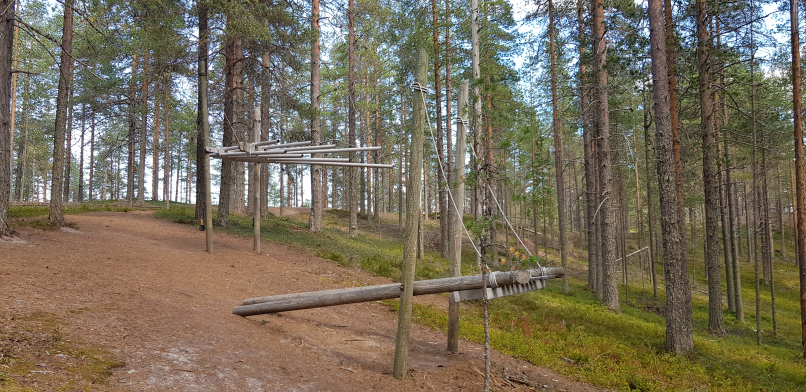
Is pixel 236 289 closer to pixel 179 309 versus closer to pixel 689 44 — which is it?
pixel 179 309

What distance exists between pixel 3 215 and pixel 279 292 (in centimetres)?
613

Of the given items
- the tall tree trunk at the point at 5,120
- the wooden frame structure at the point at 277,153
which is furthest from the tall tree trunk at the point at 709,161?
the tall tree trunk at the point at 5,120

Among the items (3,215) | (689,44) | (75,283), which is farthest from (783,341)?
(3,215)

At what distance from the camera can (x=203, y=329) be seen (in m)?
5.91

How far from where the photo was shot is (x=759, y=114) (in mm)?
13742

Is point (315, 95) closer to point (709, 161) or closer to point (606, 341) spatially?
point (606, 341)

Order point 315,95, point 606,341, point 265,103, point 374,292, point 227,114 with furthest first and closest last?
point 265,103 < point 315,95 < point 227,114 < point 606,341 < point 374,292

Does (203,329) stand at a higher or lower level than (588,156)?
lower

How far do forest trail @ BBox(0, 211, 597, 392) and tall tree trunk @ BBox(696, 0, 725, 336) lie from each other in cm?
888

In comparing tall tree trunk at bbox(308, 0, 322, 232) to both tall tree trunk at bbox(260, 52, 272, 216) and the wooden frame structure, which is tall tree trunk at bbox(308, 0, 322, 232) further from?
the wooden frame structure

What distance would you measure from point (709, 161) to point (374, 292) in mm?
11153

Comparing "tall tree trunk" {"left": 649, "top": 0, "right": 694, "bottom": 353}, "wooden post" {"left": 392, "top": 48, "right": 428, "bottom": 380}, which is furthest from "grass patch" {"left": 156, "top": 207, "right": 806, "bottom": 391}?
"wooden post" {"left": 392, "top": 48, "right": 428, "bottom": 380}

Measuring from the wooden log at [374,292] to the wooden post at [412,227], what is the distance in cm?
35

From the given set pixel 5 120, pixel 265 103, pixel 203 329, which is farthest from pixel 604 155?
pixel 265 103
